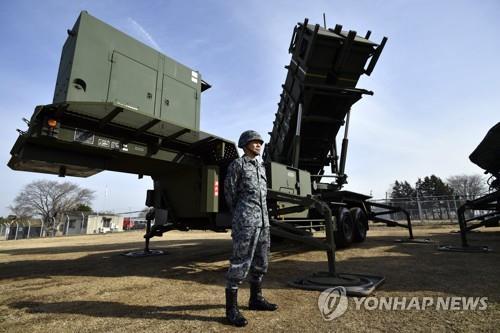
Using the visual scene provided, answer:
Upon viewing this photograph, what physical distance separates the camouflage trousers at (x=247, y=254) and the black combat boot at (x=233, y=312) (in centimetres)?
6

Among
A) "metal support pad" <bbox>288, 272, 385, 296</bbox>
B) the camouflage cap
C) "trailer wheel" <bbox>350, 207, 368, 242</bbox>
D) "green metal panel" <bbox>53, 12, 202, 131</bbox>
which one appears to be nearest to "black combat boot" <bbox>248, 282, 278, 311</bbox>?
"metal support pad" <bbox>288, 272, 385, 296</bbox>

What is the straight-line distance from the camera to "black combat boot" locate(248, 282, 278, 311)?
2682mm

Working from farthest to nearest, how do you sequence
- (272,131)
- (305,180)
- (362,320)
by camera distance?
(272,131) → (305,180) → (362,320)

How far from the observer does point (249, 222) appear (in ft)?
8.91

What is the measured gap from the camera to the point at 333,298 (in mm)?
2934

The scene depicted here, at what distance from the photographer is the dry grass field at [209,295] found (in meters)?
2.30

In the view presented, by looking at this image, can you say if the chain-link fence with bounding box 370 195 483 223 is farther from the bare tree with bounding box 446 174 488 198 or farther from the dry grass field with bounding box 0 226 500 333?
the bare tree with bounding box 446 174 488 198

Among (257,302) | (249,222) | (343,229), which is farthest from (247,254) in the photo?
(343,229)

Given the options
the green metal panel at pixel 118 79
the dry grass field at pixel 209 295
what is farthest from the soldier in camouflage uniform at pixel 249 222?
the green metal panel at pixel 118 79

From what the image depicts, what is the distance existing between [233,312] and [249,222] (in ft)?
2.54

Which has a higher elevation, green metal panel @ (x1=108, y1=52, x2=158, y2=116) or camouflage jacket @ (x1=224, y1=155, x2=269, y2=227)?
green metal panel @ (x1=108, y1=52, x2=158, y2=116)

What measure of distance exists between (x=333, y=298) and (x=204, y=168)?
9.03ft

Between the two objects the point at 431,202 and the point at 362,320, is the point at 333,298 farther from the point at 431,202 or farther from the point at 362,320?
the point at 431,202

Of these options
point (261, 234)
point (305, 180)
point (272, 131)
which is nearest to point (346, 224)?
point (305, 180)
